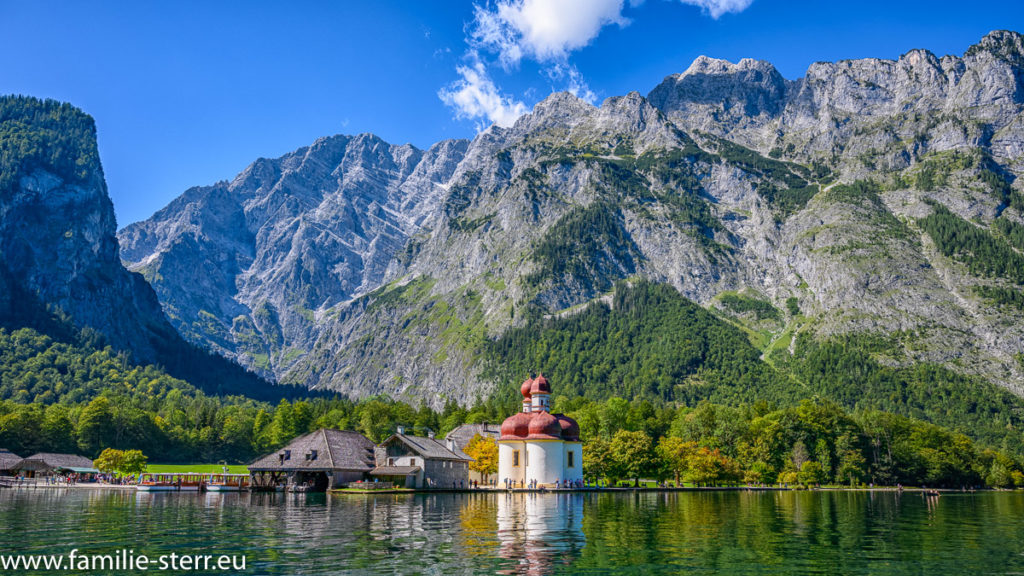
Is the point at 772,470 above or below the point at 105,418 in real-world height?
below

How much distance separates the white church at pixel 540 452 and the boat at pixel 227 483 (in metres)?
40.3

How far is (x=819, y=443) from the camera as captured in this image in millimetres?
140500

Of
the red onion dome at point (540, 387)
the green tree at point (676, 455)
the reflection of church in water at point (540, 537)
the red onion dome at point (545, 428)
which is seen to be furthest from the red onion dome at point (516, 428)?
the reflection of church in water at point (540, 537)

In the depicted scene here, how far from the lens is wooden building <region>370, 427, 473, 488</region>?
10588 cm

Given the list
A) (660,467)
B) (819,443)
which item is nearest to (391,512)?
(660,467)

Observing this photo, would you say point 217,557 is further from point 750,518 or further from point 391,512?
point 750,518

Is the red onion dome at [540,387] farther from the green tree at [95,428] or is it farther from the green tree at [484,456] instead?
the green tree at [95,428]

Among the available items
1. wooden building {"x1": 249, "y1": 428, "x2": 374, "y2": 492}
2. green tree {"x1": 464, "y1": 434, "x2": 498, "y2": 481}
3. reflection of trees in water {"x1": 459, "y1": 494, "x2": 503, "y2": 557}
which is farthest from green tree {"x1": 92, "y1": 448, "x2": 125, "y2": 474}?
reflection of trees in water {"x1": 459, "y1": 494, "x2": 503, "y2": 557}

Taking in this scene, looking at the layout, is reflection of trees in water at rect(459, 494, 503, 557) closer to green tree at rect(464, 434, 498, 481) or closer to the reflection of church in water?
the reflection of church in water

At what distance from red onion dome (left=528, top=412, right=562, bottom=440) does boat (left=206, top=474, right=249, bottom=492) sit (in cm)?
4380

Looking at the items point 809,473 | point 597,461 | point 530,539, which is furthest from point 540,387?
point 530,539

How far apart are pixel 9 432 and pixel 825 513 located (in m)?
160

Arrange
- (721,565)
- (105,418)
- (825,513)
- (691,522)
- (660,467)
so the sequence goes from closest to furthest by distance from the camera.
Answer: (721,565) → (691,522) → (825,513) → (660,467) → (105,418)

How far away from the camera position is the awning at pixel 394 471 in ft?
346
